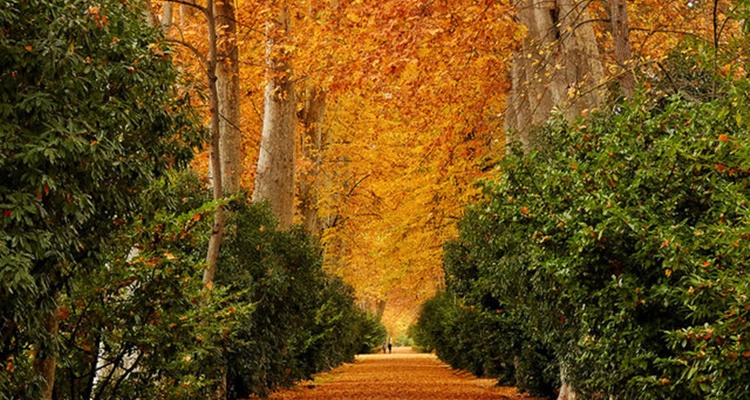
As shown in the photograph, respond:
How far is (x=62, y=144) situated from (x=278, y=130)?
1366cm

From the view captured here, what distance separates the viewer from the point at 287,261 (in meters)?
15.4

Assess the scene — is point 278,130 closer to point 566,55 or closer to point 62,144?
point 566,55

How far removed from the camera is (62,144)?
5523 mm

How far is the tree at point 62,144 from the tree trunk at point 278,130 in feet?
38.5

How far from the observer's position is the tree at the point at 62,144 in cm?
545

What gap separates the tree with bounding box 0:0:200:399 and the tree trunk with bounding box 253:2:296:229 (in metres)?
11.7

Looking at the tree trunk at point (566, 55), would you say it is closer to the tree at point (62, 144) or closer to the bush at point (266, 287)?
the bush at point (266, 287)

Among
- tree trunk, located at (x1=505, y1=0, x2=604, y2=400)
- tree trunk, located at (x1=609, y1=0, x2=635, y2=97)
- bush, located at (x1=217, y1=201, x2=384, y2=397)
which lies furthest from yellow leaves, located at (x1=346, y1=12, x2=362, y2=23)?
tree trunk, located at (x1=609, y1=0, x2=635, y2=97)

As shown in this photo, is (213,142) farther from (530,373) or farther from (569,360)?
(530,373)

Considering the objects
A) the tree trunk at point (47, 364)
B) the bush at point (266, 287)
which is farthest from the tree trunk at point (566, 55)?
the tree trunk at point (47, 364)

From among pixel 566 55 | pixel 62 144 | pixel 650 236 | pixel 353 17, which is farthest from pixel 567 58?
pixel 62 144

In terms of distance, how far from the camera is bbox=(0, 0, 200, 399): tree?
17.9ft

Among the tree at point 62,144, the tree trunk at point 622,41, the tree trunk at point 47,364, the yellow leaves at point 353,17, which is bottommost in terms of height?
the tree trunk at point 47,364

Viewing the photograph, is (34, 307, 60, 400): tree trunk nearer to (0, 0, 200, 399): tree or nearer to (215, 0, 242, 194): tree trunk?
(0, 0, 200, 399): tree
